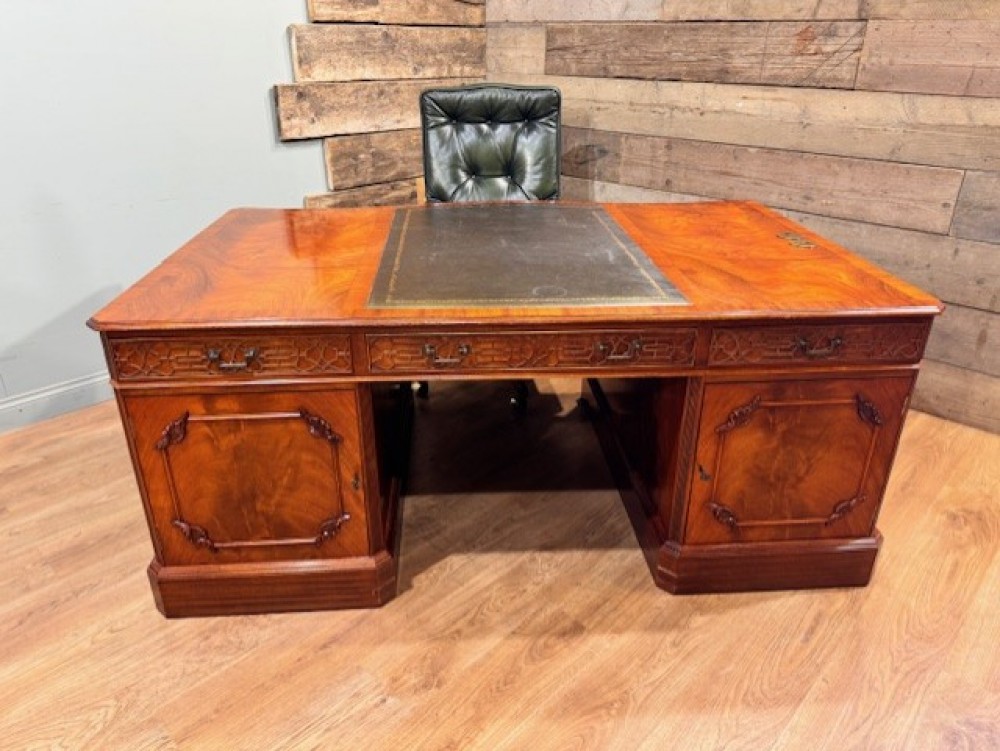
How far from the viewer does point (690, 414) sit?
4.90 feet

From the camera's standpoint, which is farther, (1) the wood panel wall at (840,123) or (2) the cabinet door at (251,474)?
(1) the wood panel wall at (840,123)

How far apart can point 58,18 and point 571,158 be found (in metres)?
2.06

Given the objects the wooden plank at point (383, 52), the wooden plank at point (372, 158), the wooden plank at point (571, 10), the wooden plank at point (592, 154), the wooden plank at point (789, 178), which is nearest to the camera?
the wooden plank at point (789, 178)

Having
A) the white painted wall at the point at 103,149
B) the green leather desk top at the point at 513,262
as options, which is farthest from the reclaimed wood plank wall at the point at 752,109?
the green leather desk top at the point at 513,262

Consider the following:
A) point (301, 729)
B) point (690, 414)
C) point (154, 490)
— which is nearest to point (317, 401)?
point (154, 490)

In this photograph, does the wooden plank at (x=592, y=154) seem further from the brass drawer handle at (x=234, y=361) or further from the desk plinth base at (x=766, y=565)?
the brass drawer handle at (x=234, y=361)

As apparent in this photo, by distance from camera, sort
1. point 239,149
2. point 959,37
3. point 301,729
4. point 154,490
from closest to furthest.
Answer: point 301,729, point 154,490, point 959,37, point 239,149

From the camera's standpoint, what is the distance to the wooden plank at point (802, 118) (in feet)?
7.22

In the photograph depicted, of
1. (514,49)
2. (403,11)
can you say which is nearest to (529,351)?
(403,11)

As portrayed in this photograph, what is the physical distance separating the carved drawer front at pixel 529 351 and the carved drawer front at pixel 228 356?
0.30 ft

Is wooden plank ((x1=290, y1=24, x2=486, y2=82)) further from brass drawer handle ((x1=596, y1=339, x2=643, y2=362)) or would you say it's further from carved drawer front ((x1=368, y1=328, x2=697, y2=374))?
brass drawer handle ((x1=596, y1=339, x2=643, y2=362))

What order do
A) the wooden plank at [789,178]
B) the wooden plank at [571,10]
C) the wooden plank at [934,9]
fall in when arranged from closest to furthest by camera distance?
the wooden plank at [934,9], the wooden plank at [789,178], the wooden plank at [571,10]

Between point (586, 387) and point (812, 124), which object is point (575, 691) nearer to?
point (586, 387)

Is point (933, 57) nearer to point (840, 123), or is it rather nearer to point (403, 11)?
point (840, 123)
